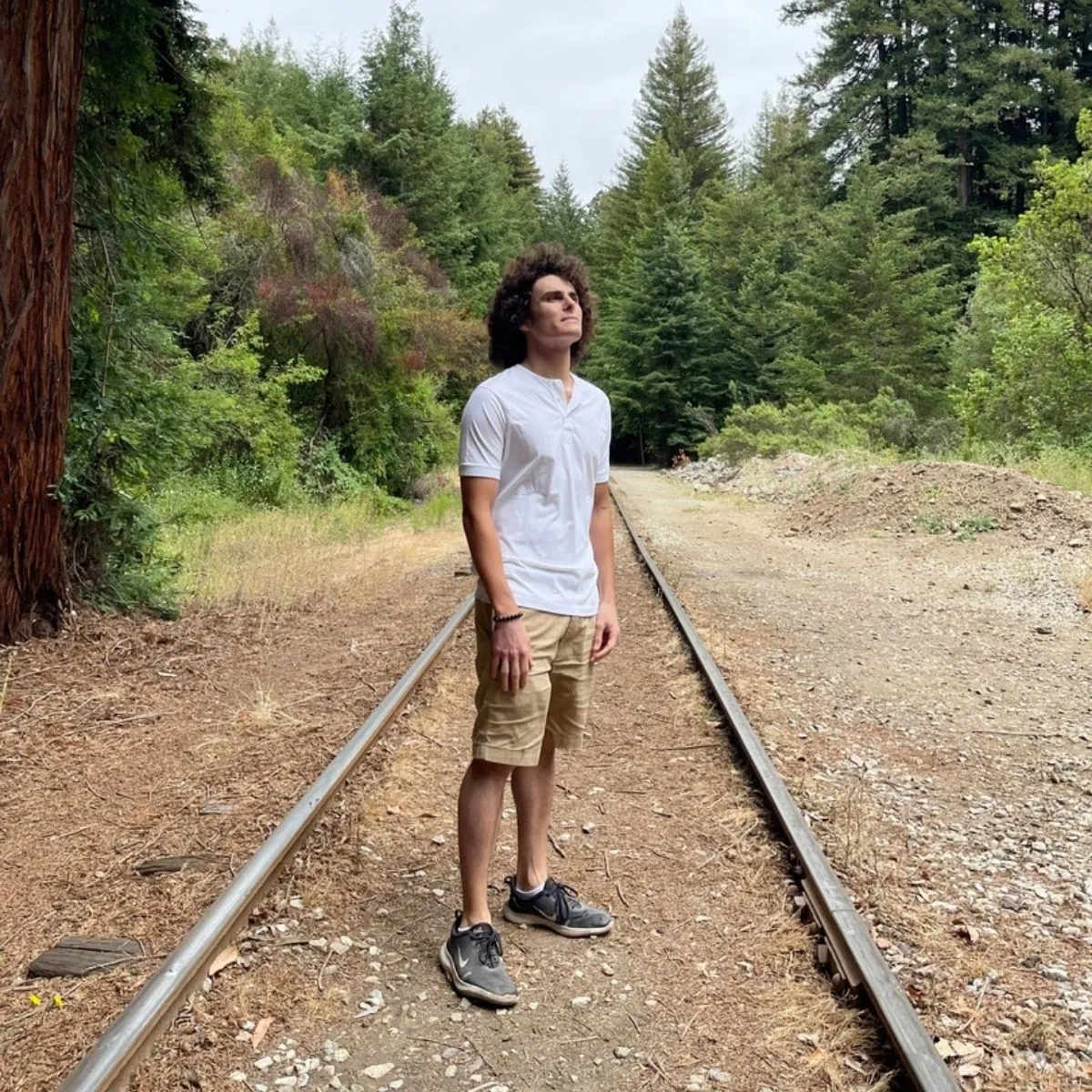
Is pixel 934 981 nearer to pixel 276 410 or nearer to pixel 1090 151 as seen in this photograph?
pixel 276 410

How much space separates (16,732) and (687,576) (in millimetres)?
6928

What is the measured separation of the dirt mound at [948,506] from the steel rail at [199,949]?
392 inches

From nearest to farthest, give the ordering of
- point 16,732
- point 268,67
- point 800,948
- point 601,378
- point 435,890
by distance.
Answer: point 800,948 → point 435,890 → point 16,732 → point 268,67 → point 601,378

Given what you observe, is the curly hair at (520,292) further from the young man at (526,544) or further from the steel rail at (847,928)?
the steel rail at (847,928)

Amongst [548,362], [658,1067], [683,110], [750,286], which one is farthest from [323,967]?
[683,110]

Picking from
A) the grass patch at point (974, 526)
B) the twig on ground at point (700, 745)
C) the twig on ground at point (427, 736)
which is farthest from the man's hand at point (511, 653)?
the grass patch at point (974, 526)

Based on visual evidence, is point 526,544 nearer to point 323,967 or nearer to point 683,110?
point 323,967

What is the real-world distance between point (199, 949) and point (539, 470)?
1.64 m

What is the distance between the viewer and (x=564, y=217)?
60.6 meters

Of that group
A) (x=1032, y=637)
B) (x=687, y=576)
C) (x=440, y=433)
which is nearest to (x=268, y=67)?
(x=440, y=433)

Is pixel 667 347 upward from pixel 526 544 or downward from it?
upward

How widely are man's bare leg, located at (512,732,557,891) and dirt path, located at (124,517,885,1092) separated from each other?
19 cm

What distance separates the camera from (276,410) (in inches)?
645

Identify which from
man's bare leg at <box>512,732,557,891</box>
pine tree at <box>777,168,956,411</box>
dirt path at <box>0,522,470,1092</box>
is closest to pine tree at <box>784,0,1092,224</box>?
pine tree at <box>777,168,956,411</box>
